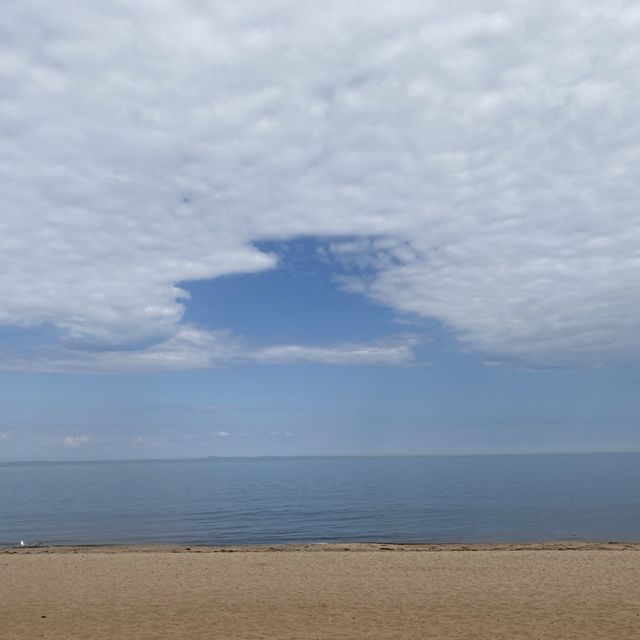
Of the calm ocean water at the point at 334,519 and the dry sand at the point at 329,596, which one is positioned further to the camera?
the calm ocean water at the point at 334,519

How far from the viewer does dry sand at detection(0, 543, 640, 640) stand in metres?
14.4

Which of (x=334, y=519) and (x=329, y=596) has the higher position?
(x=329, y=596)

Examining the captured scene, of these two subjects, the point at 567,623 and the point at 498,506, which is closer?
the point at 567,623

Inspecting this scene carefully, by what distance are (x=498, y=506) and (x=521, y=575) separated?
1842 inches

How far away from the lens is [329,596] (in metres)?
18.1

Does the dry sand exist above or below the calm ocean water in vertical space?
above

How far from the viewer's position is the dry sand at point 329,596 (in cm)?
1441

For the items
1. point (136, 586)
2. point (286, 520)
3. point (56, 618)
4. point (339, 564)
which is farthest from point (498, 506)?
point (56, 618)

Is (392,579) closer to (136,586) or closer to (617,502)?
(136,586)

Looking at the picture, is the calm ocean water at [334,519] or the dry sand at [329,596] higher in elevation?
the dry sand at [329,596]

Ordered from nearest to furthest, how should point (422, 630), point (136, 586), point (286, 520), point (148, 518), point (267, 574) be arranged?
point (422, 630)
point (136, 586)
point (267, 574)
point (286, 520)
point (148, 518)

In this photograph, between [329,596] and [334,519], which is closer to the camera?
[329,596]

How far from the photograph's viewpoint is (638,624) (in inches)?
569

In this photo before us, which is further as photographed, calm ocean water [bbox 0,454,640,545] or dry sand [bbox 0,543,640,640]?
calm ocean water [bbox 0,454,640,545]
